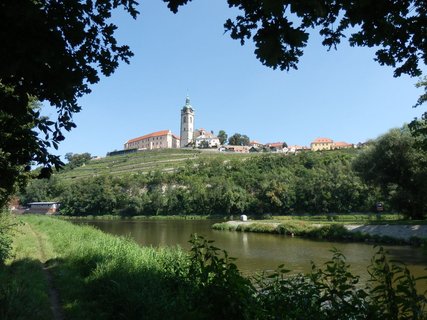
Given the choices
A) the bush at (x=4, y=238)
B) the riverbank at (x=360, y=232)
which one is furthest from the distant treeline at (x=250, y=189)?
the bush at (x=4, y=238)

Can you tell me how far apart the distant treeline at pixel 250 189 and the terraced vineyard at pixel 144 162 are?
40.3 feet

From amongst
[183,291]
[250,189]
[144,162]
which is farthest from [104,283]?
[144,162]

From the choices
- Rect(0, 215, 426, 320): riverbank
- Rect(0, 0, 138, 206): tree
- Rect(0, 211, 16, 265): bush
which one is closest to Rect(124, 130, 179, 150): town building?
Rect(0, 211, 16, 265): bush

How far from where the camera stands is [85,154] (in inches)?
7328

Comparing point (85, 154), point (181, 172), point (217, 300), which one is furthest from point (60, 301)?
point (85, 154)

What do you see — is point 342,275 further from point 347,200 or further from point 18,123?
point 347,200

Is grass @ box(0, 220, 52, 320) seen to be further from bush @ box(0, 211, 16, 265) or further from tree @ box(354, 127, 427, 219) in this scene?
tree @ box(354, 127, 427, 219)

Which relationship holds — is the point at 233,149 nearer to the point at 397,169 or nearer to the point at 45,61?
the point at 397,169

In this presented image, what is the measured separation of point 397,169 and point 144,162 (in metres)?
114

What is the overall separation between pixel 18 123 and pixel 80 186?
106 meters

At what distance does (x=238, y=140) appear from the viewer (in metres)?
175

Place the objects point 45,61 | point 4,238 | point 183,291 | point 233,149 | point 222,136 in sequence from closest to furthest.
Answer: point 45,61
point 183,291
point 4,238
point 233,149
point 222,136

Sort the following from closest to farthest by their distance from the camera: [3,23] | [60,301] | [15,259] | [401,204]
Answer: [3,23] < [60,301] < [15,259] < [401,204]

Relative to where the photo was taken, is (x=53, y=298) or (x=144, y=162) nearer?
(x=53, y=298)
